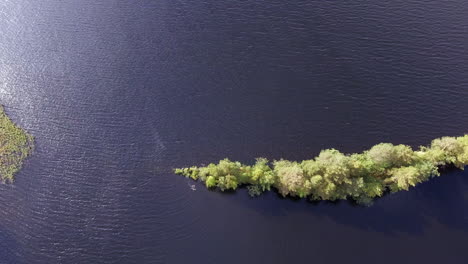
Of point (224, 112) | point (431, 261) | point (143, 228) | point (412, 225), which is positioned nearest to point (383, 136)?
point (412, 225)

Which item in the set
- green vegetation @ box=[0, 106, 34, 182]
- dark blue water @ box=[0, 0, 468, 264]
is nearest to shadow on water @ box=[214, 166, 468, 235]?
dark blue water @ box=[0, 0, 468, 264]

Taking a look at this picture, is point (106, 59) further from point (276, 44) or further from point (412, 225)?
point (412, 225)

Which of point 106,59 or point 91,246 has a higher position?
point 106,59

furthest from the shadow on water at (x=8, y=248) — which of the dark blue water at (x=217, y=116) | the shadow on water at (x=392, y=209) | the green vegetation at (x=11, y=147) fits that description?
the shadow on water at (x=392, y=209)

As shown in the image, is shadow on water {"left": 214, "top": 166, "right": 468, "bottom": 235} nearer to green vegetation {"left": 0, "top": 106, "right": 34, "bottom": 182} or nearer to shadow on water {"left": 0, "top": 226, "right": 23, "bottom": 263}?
shadow on water {"left": 0, "top": 226, "right": 23, "bottom": 263}

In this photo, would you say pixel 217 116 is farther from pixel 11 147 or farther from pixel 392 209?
pixel 11 147

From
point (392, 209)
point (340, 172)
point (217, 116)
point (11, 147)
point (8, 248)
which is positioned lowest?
point (392, 209)

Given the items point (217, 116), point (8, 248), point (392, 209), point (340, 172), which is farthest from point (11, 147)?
point (392, 209)
